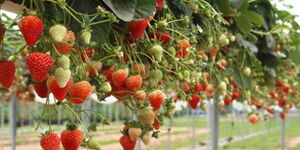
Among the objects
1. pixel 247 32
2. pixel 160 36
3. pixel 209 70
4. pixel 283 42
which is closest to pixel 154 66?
pixel 160 36

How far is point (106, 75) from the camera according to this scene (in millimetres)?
942

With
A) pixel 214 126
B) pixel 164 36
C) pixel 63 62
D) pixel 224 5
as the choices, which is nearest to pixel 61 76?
pixel 63 62

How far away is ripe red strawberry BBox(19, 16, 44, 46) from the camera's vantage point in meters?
0.68

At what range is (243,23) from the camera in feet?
5.26

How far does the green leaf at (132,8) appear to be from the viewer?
805 mm

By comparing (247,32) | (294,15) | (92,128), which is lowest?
(92,128)

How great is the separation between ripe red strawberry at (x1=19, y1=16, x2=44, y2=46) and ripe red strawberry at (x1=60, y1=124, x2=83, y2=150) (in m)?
0.23

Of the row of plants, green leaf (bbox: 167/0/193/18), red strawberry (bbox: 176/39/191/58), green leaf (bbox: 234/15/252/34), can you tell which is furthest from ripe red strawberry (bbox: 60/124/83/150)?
green leaf (bbox: 234/15/252/34)

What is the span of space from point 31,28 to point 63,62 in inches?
2.8

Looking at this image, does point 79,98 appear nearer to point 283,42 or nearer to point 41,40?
point 41,40

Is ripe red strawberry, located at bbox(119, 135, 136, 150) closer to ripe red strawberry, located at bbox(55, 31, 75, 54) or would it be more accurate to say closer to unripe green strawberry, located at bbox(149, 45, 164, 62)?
unripe green strawberry, located at bbox(149, 45, 164, 62)

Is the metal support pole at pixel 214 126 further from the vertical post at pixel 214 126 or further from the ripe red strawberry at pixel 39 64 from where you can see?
the ripe red strawberry at pixel 39 64

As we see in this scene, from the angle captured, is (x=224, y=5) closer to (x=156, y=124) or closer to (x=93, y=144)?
(x=156, y=124)

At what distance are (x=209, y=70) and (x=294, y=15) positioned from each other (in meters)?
0.80
